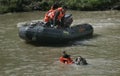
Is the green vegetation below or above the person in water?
Answer: below

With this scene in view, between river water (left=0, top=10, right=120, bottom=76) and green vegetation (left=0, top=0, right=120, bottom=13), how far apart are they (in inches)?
203

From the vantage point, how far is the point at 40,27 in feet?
61.9

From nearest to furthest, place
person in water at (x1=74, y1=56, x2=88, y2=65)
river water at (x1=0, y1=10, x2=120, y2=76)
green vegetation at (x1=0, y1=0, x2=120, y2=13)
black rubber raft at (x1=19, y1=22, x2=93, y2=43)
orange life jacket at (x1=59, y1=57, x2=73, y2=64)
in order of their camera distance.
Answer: river water at (x1=0, y1=10, x2=120, y2=76)
person in water at (x1=74, y1=56, x2=88, y2=65)
orange life jacket at (x1=59, y1=57, x2=73, y2=64)
black rubber raft at (x1=19, y1=22, x2=93, y2=43)
green vegetation at (x1=0, y1=0, x2=120, y2=13)

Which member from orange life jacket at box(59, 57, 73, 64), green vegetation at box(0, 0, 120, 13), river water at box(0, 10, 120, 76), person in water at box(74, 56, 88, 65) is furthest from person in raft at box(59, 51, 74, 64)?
green vegetation at box(0, 0, 120, 13)

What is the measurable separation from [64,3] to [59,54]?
46.2 feet

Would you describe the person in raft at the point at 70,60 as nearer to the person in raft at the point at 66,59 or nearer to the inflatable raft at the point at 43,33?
the person in raft at the point at 66,59

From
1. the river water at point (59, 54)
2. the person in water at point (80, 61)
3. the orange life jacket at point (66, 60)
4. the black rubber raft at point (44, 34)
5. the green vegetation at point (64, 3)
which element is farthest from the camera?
the green vegetation at point (64, 3)

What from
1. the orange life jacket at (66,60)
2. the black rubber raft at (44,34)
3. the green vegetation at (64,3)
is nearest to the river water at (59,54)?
the orange life jacket at (66,60)

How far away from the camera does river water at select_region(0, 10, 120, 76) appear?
1476 cm

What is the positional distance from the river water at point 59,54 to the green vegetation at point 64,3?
16.9ft

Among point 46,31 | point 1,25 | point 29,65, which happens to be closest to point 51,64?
point 29,65

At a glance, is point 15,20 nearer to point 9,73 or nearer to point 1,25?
point 1,25

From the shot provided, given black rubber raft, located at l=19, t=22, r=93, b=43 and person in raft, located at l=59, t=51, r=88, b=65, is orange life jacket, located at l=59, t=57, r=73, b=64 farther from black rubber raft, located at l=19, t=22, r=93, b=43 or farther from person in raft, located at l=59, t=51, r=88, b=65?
black rubber raft, located at l=19, t=22, r=93, b=43

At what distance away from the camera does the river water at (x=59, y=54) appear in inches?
581
